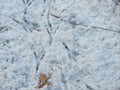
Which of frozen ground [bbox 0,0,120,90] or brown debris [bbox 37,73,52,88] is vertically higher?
frozen ground [bbox 0,0,120,90]

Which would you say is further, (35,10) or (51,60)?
(35,10)

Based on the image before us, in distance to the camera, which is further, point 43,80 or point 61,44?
point 61,44

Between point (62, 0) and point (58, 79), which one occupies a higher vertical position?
Answer: point (62, 0)

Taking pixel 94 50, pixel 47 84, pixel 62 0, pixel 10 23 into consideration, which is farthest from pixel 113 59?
pixel 10 23

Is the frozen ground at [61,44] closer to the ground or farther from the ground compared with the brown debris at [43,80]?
farther from the ground

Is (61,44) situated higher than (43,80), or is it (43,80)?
(61,44)

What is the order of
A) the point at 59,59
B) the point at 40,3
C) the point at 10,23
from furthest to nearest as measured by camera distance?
the point at 40,3 < the point at 10,23 < the point at 59,59

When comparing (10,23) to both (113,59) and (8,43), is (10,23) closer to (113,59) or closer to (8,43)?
(8,43)

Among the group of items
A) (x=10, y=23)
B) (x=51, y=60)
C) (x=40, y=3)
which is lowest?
(x=51, y=60)
